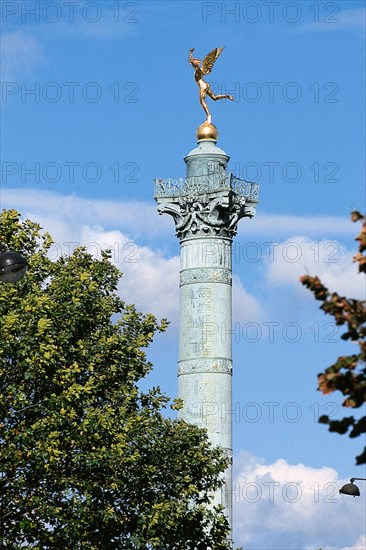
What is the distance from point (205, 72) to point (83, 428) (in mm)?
27145

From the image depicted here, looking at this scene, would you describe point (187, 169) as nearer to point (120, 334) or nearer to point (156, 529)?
point (120, 334)

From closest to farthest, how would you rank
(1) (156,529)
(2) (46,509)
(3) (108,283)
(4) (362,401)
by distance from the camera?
1. (4) (362,401)
2. (2) (46,509)
3. (1) (156,529)
4. (3) (108,283)

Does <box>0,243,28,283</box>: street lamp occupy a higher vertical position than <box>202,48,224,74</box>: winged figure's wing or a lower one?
lower

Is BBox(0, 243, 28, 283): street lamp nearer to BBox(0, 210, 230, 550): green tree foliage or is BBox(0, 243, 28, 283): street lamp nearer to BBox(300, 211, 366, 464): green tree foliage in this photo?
BBox(300, 211, 366, 464): green tree foliage

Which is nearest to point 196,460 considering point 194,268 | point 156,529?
point 156,529

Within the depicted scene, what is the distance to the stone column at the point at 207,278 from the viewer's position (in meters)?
53.5

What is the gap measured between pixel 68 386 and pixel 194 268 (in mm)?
19744

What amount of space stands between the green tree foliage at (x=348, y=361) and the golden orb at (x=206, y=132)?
4510cm

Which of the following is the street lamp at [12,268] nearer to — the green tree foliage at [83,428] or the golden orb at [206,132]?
the green tree foliage at [83,428]

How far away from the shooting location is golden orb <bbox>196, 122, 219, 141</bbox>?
57.6 metres

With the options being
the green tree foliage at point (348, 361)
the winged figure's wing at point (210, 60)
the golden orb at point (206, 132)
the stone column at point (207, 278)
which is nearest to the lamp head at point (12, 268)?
the green tree foliage at point (348, 361)

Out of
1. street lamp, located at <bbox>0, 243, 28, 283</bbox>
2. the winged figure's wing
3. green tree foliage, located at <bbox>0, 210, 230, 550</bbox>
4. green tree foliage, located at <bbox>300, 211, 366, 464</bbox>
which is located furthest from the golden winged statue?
green tree foliage, located at <bbox>300, 211, 366, 464</bbox>

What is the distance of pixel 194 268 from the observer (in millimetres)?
55281

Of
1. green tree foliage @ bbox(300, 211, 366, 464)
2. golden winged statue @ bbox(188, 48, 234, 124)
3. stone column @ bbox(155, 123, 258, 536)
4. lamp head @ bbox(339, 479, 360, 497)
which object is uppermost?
golden winged statue @ bbox(188, 48, 234, 124)
